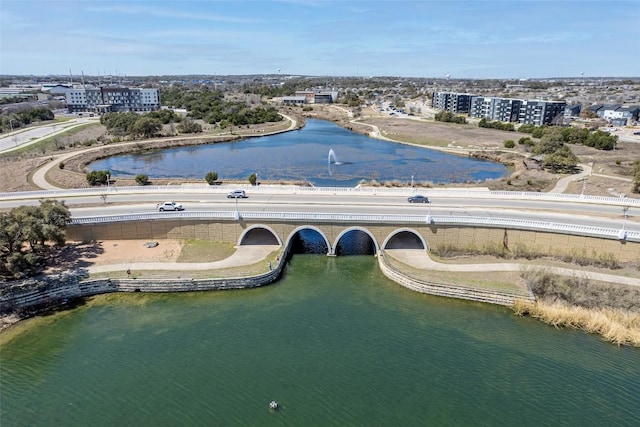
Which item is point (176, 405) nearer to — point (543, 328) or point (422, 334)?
point (422, 334)

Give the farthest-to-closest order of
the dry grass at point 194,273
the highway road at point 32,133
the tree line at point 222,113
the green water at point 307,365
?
1. the tree line at point 222,113
2. the highway road at point 32,133
3. the dry grass at point 194,273
4. the green water at point 307,365

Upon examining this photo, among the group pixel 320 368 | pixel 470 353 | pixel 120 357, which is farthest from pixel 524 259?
pixel 120 357

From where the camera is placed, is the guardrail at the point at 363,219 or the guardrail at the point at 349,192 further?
the guardrail at the point at 349,192

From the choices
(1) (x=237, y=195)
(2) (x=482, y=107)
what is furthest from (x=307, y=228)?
(2) (x=482, y=107)

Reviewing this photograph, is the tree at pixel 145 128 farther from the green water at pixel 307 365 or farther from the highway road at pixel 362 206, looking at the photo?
the green water at pixel 307 365

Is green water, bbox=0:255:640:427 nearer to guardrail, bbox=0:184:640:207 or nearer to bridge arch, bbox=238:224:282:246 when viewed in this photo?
bridge arch, bbox=238:224:282:246

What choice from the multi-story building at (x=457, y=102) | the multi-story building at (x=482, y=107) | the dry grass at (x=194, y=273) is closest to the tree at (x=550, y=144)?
the dry grass at (x=194, y=273)

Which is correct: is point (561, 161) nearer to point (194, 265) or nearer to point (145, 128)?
point (194, 265)
